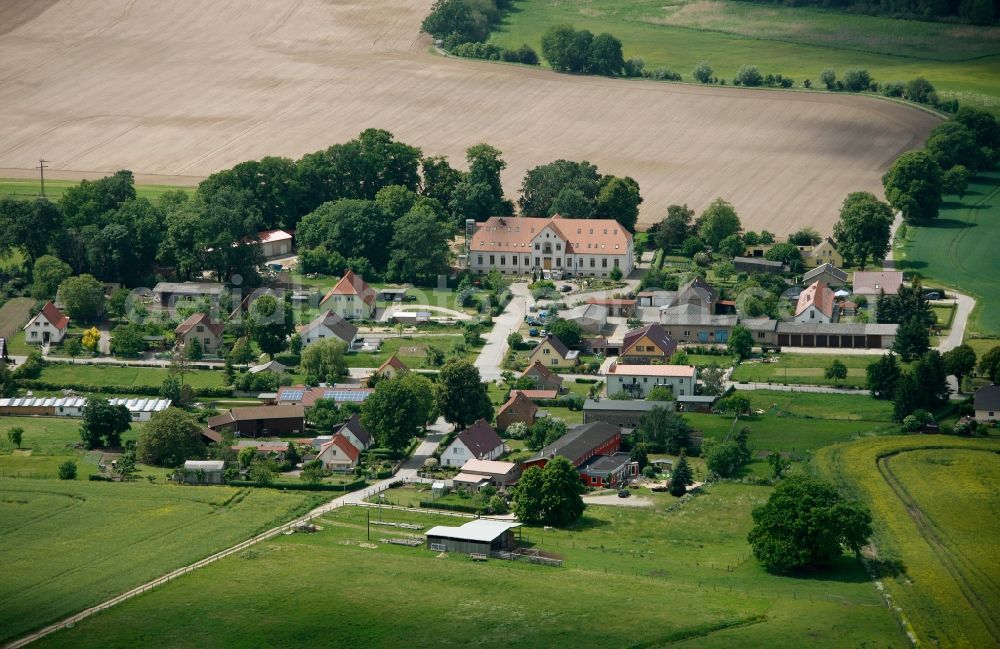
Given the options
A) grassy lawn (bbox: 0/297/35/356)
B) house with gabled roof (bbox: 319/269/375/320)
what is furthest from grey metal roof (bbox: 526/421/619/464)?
grassy lawn (bbox: 0/297/35/356)

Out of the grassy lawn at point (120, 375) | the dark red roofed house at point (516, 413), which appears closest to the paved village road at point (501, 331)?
the dark red roofed house at point (516, 413)

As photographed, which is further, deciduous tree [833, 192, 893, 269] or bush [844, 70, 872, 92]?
bush [844, 70, 872, 92]

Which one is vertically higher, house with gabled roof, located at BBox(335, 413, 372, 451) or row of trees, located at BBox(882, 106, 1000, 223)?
row of trees, located at BBox(882, 106, 1000, 223)

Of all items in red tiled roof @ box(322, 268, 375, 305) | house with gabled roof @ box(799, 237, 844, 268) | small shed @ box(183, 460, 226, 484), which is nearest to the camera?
small shed @ box(183, 460, 226, 484)

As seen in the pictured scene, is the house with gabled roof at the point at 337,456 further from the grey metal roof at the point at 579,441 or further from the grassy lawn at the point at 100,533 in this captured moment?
the grey metal roof at the point at 579,441

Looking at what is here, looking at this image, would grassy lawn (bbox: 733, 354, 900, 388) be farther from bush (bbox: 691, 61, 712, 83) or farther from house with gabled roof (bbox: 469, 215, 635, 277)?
bush (bbox: 691, 61, 712, 83)

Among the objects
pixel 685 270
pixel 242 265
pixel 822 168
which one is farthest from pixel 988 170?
pixel 242 265

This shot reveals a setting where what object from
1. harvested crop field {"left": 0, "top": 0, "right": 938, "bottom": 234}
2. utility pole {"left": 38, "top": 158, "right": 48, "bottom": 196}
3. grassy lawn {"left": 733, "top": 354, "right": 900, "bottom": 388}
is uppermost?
harvested crop field {"left": 0, "top": 0, "right": 938, "bottom": 234}

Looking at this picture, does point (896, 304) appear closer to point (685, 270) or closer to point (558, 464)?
point (685, 270)
